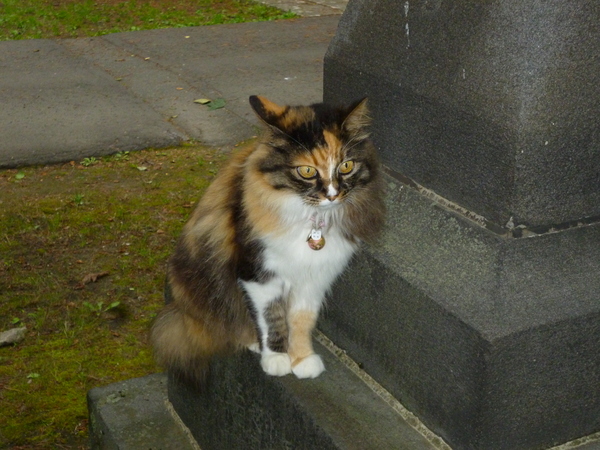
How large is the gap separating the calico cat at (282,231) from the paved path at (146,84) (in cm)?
363

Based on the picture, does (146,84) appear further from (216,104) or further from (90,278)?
(90,278)

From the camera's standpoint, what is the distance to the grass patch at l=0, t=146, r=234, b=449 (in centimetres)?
372

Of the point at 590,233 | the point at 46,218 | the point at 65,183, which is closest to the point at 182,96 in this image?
the point at 65,183

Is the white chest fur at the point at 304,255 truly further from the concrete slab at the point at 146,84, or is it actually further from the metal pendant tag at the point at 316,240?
the concrete slab at the point at 146,84

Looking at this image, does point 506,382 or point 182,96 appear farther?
point 182,96

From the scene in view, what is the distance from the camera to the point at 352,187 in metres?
2.41

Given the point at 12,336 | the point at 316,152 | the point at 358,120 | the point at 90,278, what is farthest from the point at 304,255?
the point at 90,278

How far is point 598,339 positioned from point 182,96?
19.0 ft

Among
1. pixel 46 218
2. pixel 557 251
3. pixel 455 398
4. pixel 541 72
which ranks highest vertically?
pixel 541 72

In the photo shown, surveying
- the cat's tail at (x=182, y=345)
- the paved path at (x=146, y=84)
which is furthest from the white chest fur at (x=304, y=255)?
the paved path at (x=146, y=84)

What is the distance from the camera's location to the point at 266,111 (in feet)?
7.79

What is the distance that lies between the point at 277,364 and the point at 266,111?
2.78ft

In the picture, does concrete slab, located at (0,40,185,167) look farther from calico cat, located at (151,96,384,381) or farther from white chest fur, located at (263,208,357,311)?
white chest fur, located at (263,208,357,311)

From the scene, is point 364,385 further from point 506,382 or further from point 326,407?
point 506,382
